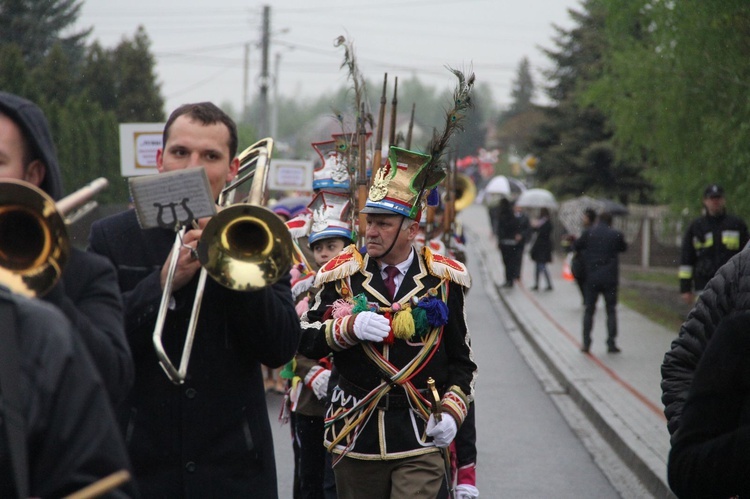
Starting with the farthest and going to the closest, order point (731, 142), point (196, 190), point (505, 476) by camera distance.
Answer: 1. point (731, 142)
2. point (505, 476)
3. point (196, 190)

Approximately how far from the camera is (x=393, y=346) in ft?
14.8

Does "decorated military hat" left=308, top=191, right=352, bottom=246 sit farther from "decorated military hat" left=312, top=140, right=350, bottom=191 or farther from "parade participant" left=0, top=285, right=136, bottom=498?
"parade participant" left=0, top=285, right=136, bottom=498

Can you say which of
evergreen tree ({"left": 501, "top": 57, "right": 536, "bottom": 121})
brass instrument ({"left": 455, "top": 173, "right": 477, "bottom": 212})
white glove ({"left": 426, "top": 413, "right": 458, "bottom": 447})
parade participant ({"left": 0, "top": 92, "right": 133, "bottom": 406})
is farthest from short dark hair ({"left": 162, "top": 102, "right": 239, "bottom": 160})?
evergreen tree ({"left": 501, "top": 57, "right": 536, "bottom": 121})

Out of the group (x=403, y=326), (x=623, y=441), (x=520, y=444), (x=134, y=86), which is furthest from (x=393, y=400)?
(x=134, y=86)

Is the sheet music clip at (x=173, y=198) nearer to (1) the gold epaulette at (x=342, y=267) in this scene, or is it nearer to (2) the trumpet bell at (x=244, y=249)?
(2) the trumpet bell at (x=244, y=249)

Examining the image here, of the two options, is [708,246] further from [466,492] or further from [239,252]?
[239,252]

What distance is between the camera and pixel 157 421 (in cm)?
313

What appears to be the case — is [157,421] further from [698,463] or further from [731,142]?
[731,142]

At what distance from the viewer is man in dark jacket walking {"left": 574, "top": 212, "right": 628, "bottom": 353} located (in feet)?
46.2

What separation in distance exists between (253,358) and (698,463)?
1360 millimetres

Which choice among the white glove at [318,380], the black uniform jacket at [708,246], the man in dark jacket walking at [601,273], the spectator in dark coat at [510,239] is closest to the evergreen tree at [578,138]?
the spectator in dark coat at [510,239]

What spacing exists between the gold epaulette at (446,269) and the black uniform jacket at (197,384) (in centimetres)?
154

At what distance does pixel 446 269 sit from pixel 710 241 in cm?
712

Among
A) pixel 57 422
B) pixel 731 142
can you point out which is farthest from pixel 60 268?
pixel 731 142
